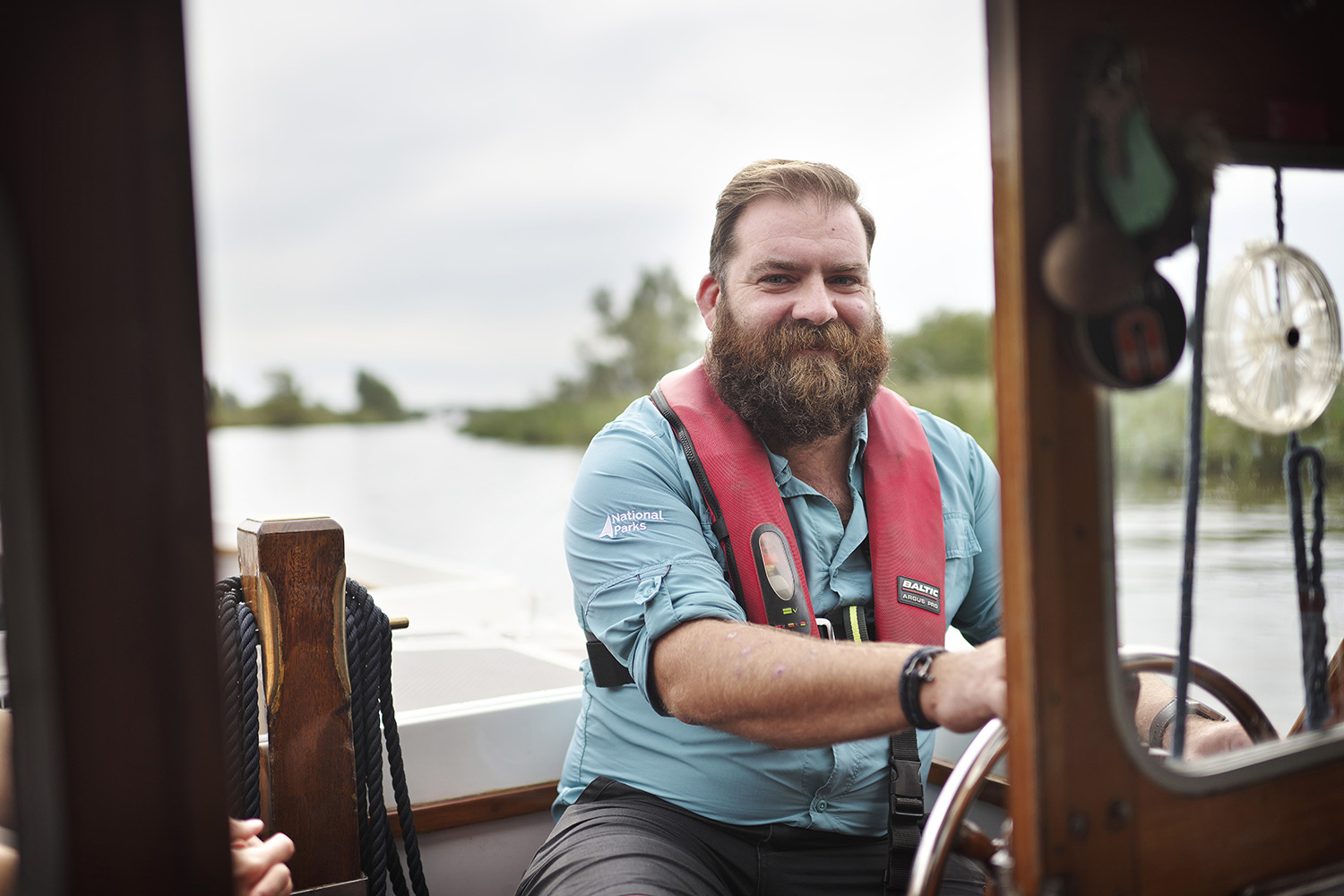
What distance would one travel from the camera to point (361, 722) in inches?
65.9

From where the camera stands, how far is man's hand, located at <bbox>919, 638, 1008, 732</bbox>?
3.26 feet

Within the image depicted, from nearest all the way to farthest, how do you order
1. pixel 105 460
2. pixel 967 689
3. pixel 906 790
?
pixel 105 460 < pixel 967 689 < pixel 906 790

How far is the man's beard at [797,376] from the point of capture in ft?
6.35

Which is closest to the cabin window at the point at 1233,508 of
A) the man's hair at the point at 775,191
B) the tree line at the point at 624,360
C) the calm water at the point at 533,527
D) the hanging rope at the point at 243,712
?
the calm water at the point at 533,527

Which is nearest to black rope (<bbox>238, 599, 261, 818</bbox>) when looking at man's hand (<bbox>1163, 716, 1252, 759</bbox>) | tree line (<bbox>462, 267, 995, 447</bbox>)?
man's hand (<bbox>1163, 716, 1252, 759</bbox>)

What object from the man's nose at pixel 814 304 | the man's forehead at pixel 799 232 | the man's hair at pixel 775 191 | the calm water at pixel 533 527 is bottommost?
the calm water at pixel 533 527

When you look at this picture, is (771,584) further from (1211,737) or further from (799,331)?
(1211,737)

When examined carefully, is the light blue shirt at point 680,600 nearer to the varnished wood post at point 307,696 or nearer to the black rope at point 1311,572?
the varnished wood post at point 307,696

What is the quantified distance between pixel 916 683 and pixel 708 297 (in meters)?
1.31

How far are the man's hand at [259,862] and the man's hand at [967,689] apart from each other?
2.63 feet

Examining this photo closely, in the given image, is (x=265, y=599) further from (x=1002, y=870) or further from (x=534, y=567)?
(x=534, y=567)

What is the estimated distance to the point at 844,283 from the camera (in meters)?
2.04

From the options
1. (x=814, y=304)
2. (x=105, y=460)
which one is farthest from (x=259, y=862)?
(x=814, y=304)

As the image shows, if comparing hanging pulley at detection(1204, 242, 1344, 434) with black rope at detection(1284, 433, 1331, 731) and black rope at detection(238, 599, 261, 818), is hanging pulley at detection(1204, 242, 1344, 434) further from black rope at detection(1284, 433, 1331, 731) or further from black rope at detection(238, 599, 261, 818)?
black rope at detection(238, 599, 261, 818)
